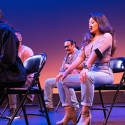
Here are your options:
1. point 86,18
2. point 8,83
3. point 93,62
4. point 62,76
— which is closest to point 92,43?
point 93,62

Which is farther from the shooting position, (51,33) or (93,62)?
(51,33)

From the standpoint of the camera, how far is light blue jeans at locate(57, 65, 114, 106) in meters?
2.58

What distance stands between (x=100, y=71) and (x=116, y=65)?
0.65 metres

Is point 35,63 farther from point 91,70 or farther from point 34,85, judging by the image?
point 91,70

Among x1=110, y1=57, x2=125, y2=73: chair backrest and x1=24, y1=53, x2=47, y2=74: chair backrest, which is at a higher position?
x1=24, y1=53, x2=47, y2=74: chair backrest

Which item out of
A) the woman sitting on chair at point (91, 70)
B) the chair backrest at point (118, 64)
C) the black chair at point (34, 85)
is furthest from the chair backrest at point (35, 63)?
the chair backrest at point (118, 64)

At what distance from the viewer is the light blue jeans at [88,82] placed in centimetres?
258

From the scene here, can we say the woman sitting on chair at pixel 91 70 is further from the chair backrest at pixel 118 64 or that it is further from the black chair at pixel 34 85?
the chair backrest at pixel 118 64

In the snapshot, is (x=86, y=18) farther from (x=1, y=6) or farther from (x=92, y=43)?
(x=92, y=43)

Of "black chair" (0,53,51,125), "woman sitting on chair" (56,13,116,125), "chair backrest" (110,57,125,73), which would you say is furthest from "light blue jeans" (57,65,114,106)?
"chair backrest" (110,57,125,73)

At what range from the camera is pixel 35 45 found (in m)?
6.38

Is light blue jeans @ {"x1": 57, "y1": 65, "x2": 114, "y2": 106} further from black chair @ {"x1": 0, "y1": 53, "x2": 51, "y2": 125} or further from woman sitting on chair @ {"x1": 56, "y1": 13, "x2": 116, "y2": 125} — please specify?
black chair @ {"x1": 0, "y1": 53, "x2": 51, "y2": 125}

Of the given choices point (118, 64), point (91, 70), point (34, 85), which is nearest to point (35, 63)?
A: point (34, 85)

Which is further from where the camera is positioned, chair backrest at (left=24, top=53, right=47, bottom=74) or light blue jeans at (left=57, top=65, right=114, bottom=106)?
chair backrest at (left=24, top=53, right=47, bottom=74)
